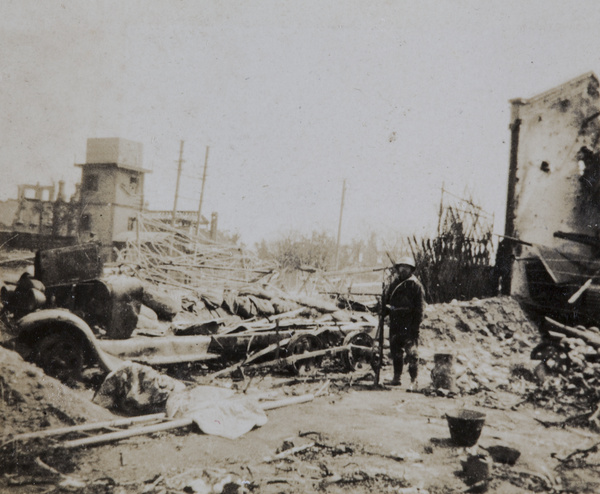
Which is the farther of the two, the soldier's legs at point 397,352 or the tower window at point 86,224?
the tower window at point 86,224

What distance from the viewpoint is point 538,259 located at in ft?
39.4

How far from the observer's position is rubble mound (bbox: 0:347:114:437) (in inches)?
154

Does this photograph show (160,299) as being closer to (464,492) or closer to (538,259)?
(464,492)

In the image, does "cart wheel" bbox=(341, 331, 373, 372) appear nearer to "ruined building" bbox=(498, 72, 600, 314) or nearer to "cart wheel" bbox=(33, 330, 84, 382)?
"cart wheel" bbox=(33, 330, 84, 382)

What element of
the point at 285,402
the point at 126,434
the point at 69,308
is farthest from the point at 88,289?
the point at 285,402

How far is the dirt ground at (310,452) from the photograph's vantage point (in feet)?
11.0

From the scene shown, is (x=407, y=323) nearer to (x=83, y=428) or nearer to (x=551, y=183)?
(x=83, y=428)

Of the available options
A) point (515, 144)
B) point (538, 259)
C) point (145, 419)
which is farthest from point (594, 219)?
point (145, 419)

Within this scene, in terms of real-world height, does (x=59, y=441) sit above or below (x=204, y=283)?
below

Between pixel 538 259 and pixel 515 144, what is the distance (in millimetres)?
3695

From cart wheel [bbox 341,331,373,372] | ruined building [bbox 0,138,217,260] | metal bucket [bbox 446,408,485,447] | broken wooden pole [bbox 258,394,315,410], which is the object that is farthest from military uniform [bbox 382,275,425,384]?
ruined building [bbox 0,138,217,260]

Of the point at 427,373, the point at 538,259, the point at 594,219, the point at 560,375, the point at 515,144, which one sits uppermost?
the point at 515,144

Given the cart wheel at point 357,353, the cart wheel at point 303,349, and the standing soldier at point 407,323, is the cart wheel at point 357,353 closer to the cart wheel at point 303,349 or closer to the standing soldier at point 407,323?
the cart wheel at point 303,349

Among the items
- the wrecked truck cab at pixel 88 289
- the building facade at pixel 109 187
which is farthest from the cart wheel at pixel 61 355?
the building facade at pixel 109 187
